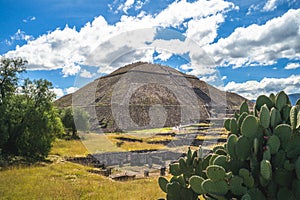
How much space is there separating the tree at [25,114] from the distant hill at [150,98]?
61.0 m

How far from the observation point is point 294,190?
6.91ft

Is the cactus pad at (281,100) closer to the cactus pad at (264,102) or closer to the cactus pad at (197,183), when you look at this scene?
the cactus pad at (264,102)

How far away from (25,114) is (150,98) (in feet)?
298

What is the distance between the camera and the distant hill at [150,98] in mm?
91006

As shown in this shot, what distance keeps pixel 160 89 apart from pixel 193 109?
19159 millimetres

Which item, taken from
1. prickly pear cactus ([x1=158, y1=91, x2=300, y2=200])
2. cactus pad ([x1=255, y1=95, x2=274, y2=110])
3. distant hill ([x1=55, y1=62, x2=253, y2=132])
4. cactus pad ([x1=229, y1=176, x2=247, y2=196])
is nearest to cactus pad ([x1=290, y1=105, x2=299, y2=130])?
prickly pear cactus ([x1=158, y1=91, x2=300, y2=200])

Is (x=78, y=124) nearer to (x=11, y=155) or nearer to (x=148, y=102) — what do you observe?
(x=11, y=155)

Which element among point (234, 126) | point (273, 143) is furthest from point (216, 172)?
point (234, 126)

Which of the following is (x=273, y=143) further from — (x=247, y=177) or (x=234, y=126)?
(x=234, y=126)

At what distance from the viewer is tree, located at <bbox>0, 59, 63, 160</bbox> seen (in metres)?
19.0

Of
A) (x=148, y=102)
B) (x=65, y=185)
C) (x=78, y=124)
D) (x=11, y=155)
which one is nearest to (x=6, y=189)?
(x=65, y=185)

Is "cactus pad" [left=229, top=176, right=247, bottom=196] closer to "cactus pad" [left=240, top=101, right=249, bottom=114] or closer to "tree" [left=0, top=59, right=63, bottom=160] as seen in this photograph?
"cactus pad" [left=240, top=101, right=249, bottom=114]

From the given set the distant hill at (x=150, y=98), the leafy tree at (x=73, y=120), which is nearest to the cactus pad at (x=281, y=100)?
the leafy tree at (x=73, y=120)

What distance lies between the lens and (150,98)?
109562 millimetres
